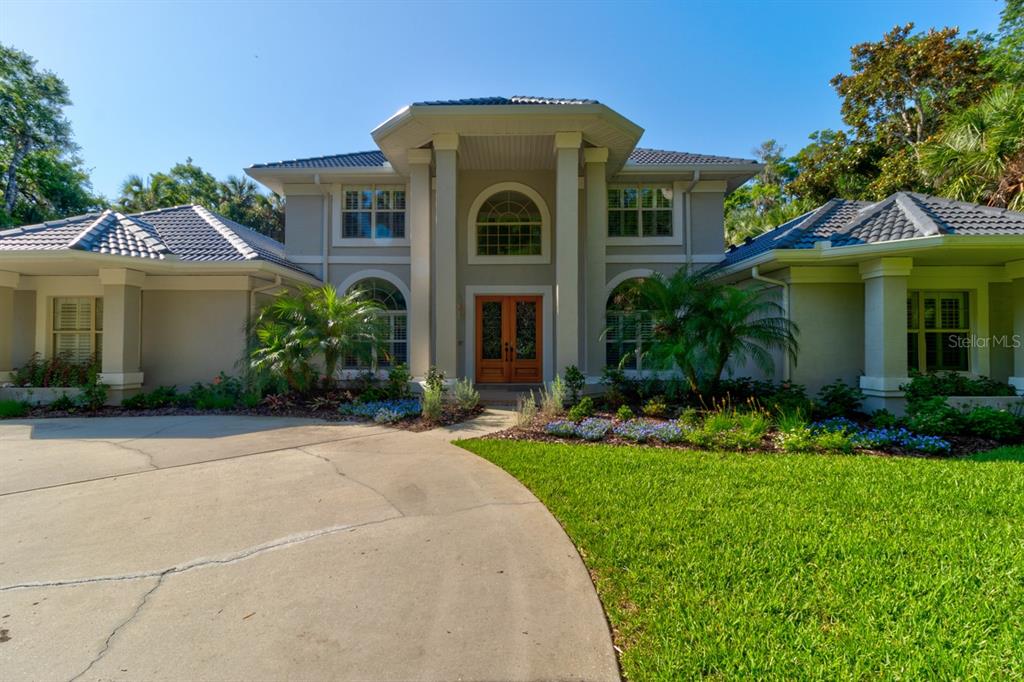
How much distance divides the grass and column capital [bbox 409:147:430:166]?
335 inches

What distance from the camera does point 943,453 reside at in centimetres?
644

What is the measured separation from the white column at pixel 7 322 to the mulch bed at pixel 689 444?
1190 centimetres

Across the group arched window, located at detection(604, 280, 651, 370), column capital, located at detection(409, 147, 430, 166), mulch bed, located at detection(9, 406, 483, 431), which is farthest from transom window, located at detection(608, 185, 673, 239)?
mulch bed, located at detection(9, 406, 483, 431)

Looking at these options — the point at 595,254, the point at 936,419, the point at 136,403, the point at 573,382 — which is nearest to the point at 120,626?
the point at 573,382

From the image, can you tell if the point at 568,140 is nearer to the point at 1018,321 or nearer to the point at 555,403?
the point at 555,403

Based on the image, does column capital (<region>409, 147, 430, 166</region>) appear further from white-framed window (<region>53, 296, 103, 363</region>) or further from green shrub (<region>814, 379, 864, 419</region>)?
green shrub (<region>814, 379, 864, 419</region>)

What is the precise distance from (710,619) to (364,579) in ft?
7.38

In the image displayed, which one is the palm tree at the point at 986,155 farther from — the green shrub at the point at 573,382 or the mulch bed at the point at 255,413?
the mulch bed at the point at 255,413

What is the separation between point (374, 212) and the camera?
42.8 ft

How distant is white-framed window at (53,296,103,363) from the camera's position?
10.8 meters

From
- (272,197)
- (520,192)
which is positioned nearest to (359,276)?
(520,192)

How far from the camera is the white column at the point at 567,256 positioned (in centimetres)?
998

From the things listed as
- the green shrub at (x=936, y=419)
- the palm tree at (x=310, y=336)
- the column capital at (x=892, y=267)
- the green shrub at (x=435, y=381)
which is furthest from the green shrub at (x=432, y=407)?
the column capital at (x=892, y=267)

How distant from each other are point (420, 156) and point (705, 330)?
7818mm
